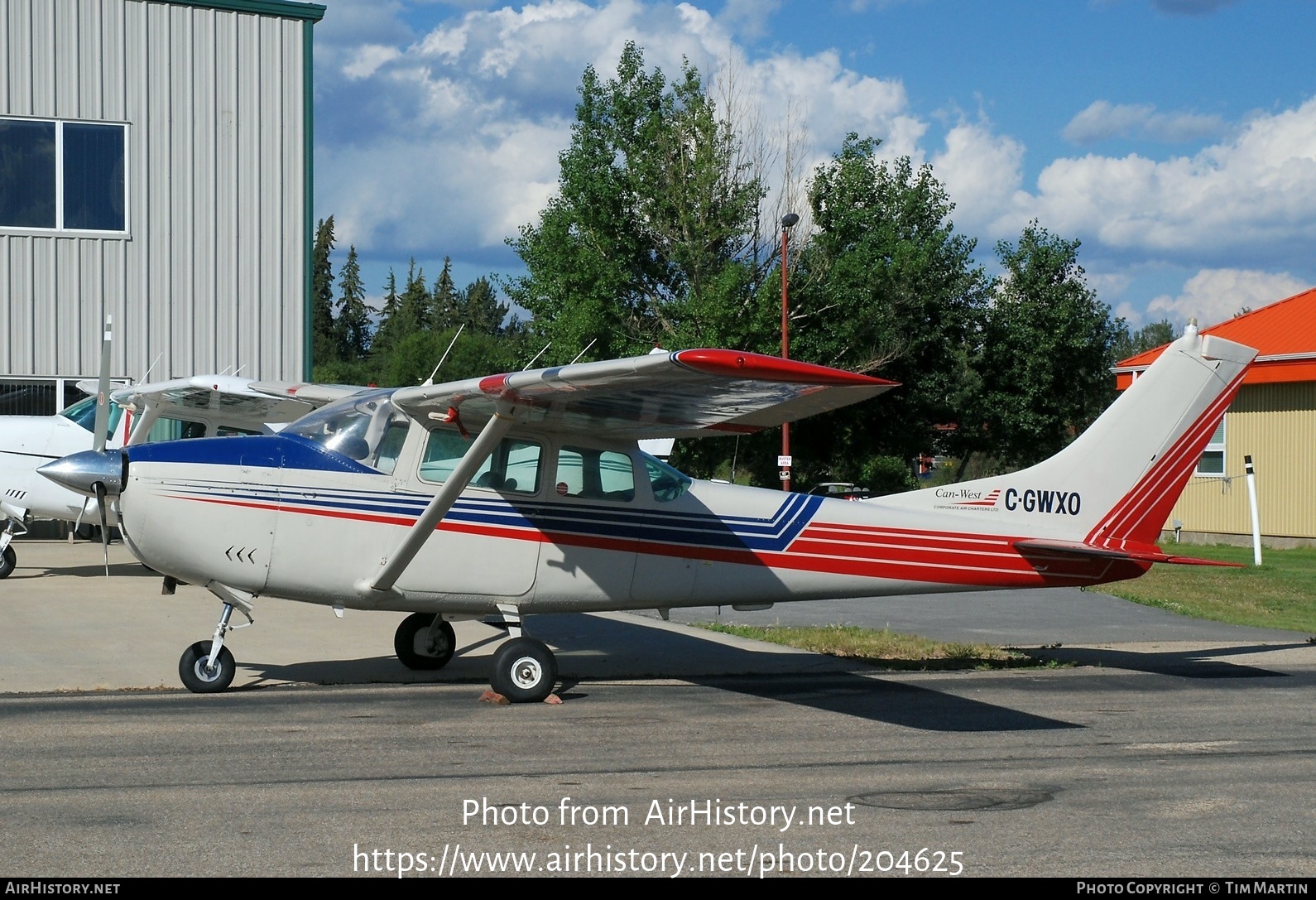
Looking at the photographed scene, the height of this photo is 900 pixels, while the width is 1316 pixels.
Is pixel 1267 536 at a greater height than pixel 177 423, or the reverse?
pixel 177 423

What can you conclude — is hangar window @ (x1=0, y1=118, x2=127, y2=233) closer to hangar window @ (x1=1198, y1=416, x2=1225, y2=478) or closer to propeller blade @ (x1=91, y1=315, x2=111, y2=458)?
propeller blade @ (x1=91, y1=315, x2=111, y2=458)

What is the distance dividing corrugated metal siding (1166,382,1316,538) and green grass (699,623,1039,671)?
19.1 m

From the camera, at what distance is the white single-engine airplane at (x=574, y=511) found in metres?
9.06

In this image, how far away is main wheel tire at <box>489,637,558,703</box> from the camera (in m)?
9.44

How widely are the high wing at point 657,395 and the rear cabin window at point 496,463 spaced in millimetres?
172

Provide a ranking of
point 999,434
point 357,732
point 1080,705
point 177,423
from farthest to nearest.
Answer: point 999,434
point 177,423
point 1080,705
point 357,732

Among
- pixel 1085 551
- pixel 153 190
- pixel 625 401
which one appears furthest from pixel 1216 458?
pixel 625 401

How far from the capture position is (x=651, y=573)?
33.2ft

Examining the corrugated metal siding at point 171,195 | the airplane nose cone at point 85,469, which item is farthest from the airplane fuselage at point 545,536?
the corrugated metal siding at point 171,195

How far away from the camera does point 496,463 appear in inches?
387

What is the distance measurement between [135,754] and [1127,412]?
26.7ft

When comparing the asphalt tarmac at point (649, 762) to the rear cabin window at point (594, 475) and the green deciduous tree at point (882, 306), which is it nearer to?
the rear cabin window at point (594, 475)
